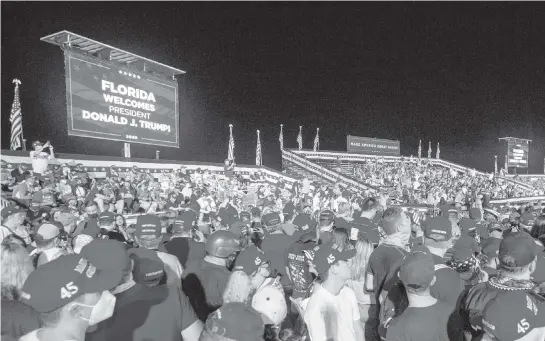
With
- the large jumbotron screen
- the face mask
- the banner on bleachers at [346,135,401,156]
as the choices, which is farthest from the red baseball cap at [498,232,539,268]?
the banner on bleachers at [346,135,401,156]

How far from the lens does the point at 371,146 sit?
150 ft

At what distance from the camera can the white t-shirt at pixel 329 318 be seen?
3.36 m

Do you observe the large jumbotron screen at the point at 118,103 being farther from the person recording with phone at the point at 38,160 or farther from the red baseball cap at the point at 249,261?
the red baseball cap at the point at 249,261

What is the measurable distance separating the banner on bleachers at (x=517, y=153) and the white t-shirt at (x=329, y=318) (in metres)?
56.5

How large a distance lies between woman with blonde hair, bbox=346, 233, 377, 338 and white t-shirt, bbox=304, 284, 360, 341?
1.81m

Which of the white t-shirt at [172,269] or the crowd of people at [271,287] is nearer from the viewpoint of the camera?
the crowd of people at [271,287]

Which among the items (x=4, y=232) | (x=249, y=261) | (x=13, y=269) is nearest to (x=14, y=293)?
(x=13, y=269)

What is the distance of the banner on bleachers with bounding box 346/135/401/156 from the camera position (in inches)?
1730

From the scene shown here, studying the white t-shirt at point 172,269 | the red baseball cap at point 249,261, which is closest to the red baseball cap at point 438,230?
the red baseball cap at point 249,261

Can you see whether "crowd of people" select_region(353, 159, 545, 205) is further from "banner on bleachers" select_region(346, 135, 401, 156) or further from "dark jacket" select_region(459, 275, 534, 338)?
"dark jacket" select_region(459, 275, 534, 338)

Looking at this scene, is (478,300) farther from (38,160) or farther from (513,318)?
(38,160)

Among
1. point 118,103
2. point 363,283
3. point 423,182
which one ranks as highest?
point 118,103

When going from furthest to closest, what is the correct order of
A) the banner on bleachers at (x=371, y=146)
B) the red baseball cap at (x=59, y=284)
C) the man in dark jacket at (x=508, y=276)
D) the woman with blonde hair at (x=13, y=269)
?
the banner on bleachers at (x=371, y=146) < the woman with blonde hair at (x=13, y=269) < the man in dark jacket at (x=508, y=276) < the red baseball cap at (x=59, y=284)

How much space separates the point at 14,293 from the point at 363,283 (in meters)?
3.69
